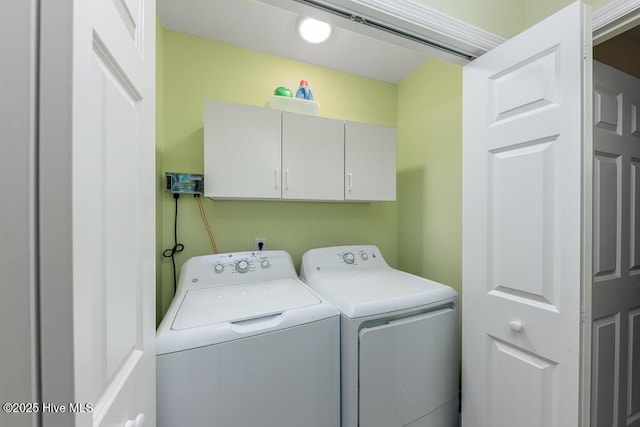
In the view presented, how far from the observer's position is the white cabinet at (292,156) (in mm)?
1406

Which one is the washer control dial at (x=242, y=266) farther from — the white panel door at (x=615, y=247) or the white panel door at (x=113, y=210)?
the white panel door at (x=615, y=247)

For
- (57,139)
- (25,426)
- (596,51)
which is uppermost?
(596,51)

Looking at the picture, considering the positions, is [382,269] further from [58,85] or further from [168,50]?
[168,50]

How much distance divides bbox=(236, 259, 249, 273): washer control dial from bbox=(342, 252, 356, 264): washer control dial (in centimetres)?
70

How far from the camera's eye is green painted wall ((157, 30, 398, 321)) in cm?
155

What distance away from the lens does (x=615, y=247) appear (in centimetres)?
120

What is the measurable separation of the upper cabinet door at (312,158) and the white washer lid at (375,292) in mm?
571

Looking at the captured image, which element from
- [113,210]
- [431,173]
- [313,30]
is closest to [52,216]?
[113,210]

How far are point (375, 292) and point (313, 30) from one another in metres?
1.73

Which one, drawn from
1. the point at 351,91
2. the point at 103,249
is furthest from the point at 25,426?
the point at 351,91

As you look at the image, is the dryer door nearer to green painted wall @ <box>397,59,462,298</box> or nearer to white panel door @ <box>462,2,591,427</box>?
white panel door @ <box>462,2,591,427</box>

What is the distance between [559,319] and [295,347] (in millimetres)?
1013

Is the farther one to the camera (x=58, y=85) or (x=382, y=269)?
(x=382, y=269)

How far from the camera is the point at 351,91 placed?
2.07 meters
